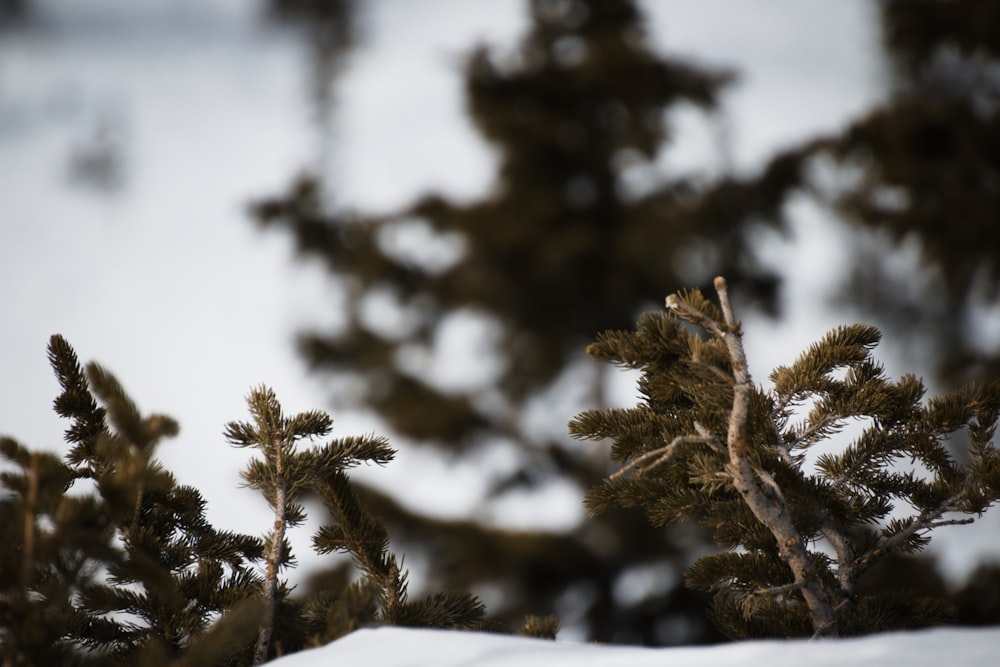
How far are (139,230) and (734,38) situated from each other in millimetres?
10115

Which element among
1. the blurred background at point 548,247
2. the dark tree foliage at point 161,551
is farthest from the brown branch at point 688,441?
the blurred background at point 548,247

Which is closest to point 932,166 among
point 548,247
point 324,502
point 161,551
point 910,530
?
point 548,247

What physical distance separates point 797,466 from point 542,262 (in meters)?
5.73

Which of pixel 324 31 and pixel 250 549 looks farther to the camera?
pixel 324 31

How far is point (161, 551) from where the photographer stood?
106 cm

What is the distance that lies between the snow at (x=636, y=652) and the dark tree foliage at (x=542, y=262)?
5629mm

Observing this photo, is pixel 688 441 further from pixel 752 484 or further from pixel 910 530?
pixel 910 530

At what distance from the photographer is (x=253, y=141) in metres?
12.8

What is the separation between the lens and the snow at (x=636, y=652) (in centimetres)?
68

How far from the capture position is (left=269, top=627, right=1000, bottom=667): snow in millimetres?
682

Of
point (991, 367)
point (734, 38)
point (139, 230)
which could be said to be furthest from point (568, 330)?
point (139, 230)

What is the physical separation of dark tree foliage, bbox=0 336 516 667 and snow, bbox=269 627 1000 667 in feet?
0.22

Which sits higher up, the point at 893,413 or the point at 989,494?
the point at 893,413

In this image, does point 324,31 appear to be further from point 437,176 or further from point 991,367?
point 991,367
